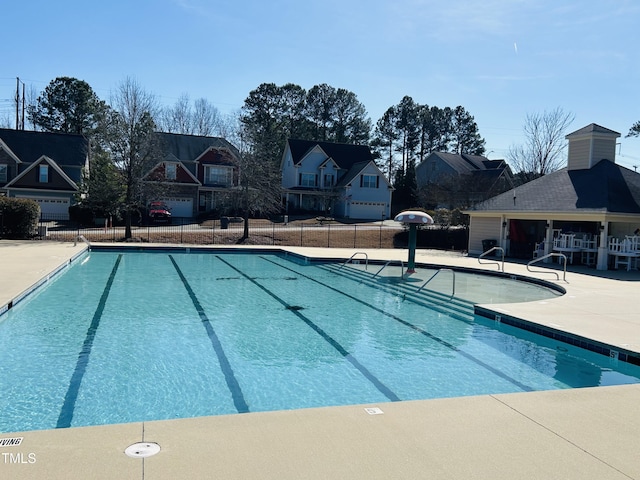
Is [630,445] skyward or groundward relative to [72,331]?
skyward

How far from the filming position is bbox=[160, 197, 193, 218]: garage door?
40.3 m

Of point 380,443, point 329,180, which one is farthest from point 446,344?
point 329,180

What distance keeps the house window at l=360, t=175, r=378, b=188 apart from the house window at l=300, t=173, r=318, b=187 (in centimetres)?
457

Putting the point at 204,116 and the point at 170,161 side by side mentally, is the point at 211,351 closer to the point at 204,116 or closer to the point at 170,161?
the point at 170,161

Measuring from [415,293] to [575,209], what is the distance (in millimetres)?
10221

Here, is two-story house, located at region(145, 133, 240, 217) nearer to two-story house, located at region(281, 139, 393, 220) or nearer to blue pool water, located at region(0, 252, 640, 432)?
two-story house, located at region(281, 139, 393, 220)

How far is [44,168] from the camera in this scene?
35719mm

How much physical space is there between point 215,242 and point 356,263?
35.2ft

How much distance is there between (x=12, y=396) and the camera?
Answer: 5.86m

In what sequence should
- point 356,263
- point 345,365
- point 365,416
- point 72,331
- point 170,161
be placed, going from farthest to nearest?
point 170,161
point 356,263
point 72,331
point 345,365
point 365,416

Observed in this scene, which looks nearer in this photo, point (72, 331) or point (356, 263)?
point (72, 331)

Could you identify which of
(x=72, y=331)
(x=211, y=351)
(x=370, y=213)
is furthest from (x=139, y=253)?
(x=370, y=213)

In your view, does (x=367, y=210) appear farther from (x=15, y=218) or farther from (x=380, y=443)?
(x=380, y=443)

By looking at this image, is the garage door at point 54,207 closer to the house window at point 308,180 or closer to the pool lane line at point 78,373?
the house window at point 308,180
